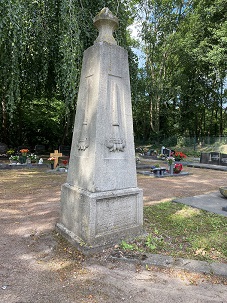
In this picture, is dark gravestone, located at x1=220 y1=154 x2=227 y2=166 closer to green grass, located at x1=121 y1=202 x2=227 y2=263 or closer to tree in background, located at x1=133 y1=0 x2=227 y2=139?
tree in background, located at x1=133 y1=0 x2=227 y2=139

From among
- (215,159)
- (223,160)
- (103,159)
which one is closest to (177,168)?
(223,160)

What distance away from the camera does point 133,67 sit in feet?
28.8

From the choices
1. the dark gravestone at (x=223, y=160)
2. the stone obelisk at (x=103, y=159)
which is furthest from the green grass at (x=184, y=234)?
the dark gravestone at (x=223, y=160)

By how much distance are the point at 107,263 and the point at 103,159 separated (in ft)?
4.23

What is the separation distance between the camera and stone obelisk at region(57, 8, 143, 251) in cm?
300

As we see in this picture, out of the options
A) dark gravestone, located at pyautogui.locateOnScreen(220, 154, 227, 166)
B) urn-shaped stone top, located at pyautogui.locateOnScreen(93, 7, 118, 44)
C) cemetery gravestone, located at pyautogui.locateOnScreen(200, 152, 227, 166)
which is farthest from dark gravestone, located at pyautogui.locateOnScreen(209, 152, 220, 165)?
urn-shaped stone top, located at pyautogui.locateOnScreen(93, 7, 118, 44)

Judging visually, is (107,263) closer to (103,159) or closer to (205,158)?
(103,159)

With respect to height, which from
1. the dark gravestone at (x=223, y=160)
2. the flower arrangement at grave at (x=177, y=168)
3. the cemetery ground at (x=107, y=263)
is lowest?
the cemetery ground at (x=107, y=263)

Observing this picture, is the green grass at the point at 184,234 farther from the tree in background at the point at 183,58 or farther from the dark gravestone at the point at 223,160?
the tree in background at the point at 183,58

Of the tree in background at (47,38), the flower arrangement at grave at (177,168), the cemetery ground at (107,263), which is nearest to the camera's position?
the cemetery ground at (107,263)

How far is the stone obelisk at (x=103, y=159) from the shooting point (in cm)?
300

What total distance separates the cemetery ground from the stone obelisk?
0.27 m

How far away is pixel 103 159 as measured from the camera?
307 centimetres

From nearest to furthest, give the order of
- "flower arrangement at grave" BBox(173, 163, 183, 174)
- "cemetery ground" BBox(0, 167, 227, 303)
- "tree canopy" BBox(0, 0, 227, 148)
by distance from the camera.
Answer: "cemetery ground" BBox(0, 167, 227, 303), "flower arrangement at grave" BBox(173, 163, 183, 174), "tree canopy" BBox(0, 0, 227, 148)
